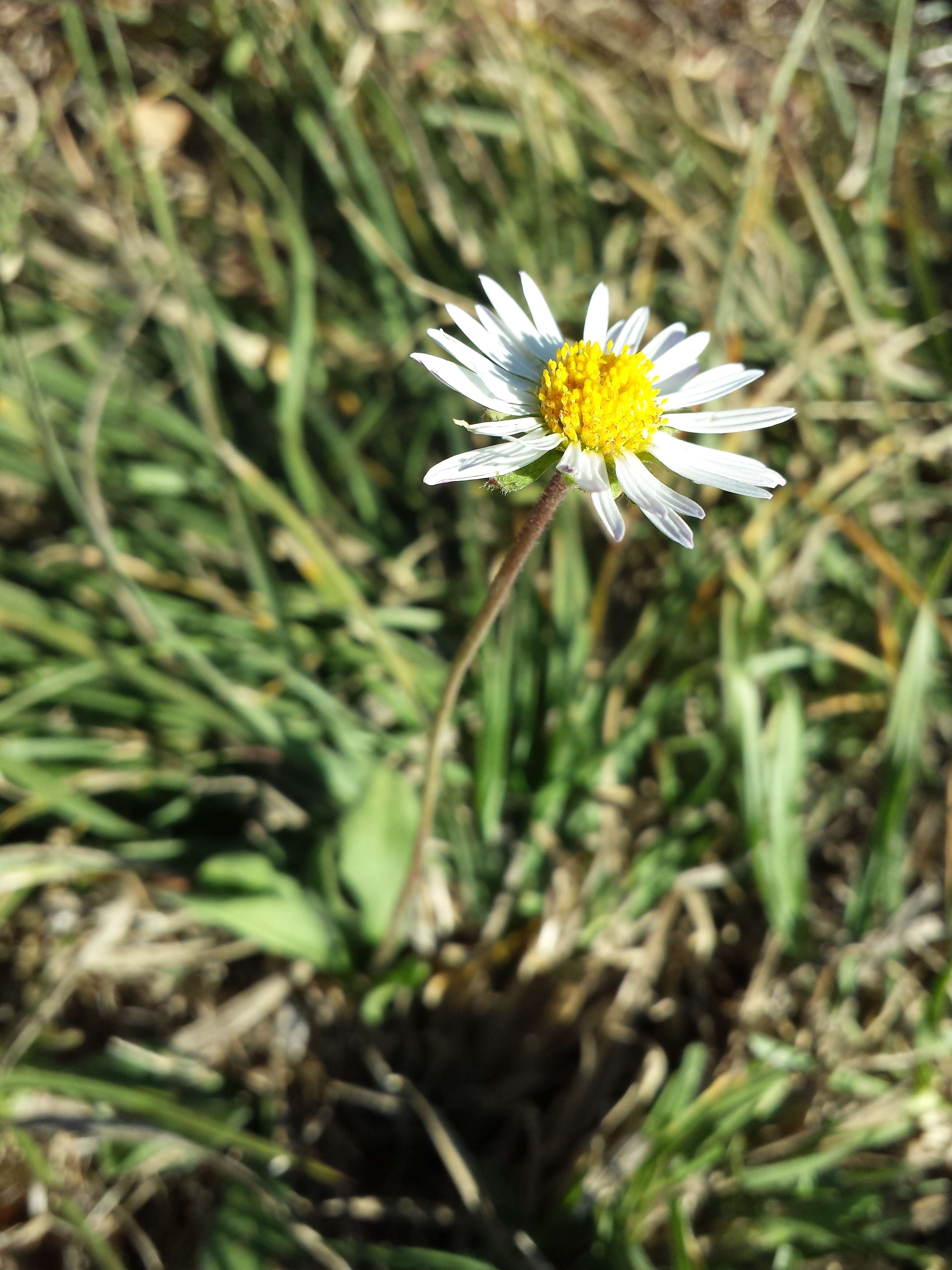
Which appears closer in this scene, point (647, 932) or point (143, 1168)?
point (143, 1168)

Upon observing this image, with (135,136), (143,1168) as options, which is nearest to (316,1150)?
(143,1168)

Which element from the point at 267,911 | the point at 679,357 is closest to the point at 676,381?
the point at 679,357

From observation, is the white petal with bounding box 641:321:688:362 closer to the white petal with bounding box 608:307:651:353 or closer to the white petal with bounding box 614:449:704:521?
the white petal with bounding box 608:307:651:353

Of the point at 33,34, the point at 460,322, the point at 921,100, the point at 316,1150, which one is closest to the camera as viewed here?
the point at 460,322

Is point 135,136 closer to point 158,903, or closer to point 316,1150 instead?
point 158,903

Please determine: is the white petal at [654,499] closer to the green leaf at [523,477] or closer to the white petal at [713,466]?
the white petal at [713,466]

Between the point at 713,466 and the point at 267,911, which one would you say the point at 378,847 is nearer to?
the point at 267,911

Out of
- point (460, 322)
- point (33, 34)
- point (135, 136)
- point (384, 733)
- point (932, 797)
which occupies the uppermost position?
point (33, 34)
